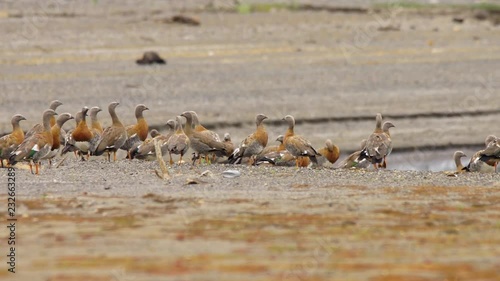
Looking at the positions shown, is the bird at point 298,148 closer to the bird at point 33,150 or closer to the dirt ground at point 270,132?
the dirt ground at point 270,132

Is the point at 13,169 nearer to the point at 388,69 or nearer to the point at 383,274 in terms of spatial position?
the point at 383,274

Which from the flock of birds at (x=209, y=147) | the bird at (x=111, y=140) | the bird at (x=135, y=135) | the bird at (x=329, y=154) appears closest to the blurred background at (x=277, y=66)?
the bird at (x=329, y=154)

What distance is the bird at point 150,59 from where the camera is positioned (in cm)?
3441

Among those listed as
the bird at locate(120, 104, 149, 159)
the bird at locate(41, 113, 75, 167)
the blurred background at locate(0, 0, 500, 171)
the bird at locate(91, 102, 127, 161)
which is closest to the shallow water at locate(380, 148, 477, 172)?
the blurred background at locate(0, 0, 500, 171)

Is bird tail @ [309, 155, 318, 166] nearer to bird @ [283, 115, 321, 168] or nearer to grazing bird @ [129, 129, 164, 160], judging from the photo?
bird @ [283, 115, 321, 168]

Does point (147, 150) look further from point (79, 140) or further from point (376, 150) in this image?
point (376, 150)

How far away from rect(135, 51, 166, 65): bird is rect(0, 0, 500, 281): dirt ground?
0.47 m

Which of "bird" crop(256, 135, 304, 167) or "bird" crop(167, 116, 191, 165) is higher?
"bird" crop(167, 116, 191, 165)

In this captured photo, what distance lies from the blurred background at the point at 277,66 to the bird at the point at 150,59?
0.28 metres

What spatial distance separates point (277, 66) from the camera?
34.6 meters

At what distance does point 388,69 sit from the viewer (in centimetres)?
3438

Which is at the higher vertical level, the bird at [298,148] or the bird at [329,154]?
the bird at [298,148]

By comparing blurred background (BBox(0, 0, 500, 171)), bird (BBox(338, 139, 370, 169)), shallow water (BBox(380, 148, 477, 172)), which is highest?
blurred background (BBox(0, 0, 500, 171))

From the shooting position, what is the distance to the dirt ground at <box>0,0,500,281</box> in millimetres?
11047
